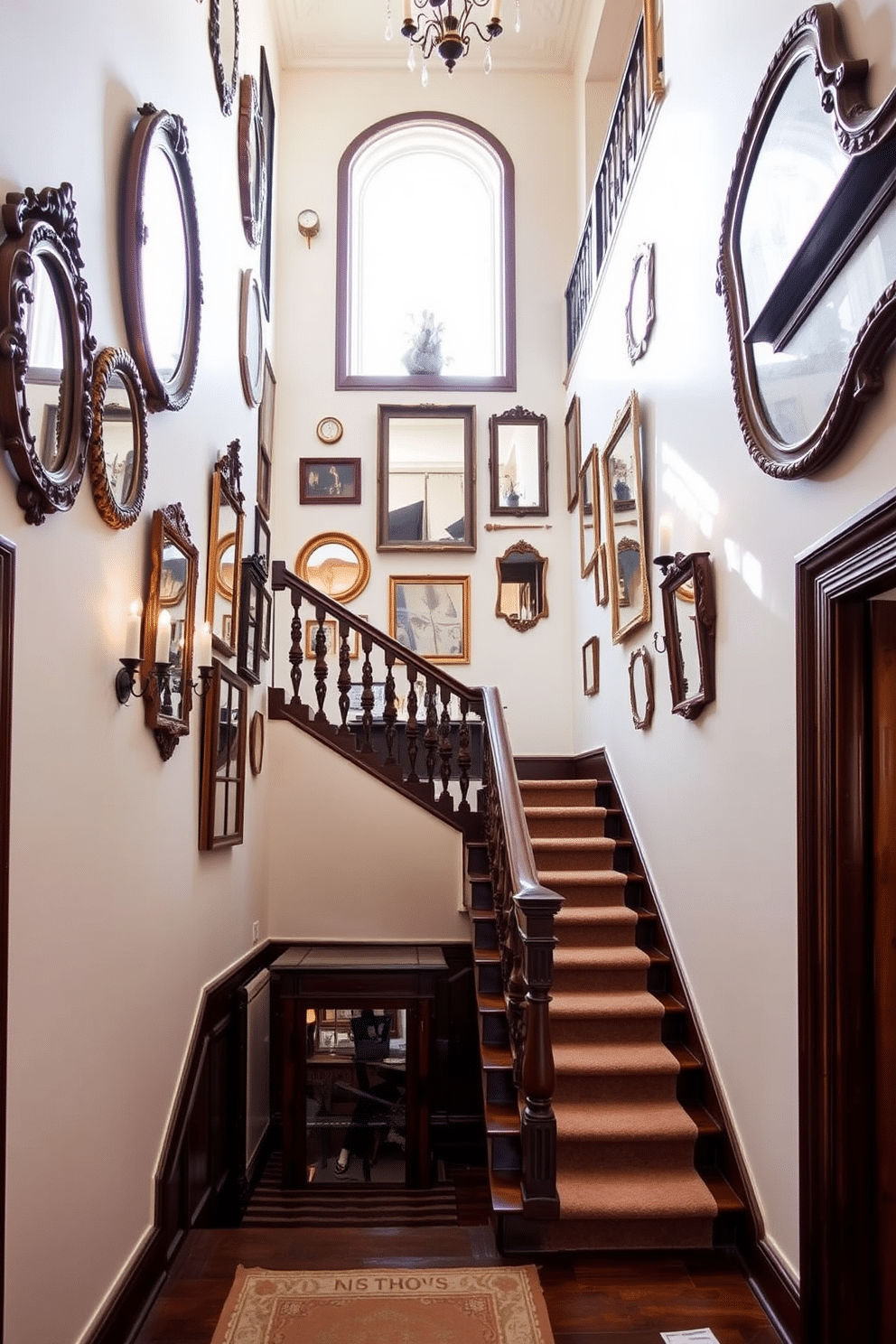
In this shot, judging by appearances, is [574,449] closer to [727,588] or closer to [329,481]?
[329,481]

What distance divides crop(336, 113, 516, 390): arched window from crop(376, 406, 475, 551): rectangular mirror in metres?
0.33

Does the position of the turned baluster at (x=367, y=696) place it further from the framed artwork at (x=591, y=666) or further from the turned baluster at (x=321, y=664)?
the framed artwork at (x=591, y=666)

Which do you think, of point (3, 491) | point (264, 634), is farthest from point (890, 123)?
point (264, 634)

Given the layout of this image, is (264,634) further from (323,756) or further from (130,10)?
(130,10)

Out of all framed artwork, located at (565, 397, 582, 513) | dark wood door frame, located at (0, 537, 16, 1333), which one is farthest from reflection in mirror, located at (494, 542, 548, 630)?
dark wood door frame, located at (0, 537, 16, 1333)

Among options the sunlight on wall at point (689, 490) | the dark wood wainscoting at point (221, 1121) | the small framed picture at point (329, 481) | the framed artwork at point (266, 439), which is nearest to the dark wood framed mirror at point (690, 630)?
the sunlight on wall at point (689, 490)

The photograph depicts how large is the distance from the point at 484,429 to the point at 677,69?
4210 mm

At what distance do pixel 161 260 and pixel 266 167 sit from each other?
182 inches

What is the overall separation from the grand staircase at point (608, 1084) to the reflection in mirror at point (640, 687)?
0.82 m

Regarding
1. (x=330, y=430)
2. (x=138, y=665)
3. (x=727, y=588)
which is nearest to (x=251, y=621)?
(x=138, y=665)

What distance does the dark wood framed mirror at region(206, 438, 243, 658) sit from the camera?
5199 mm

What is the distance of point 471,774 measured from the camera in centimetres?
791

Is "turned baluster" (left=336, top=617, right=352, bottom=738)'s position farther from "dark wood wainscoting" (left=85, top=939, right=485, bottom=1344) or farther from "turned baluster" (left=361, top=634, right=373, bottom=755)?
"dark wood wainscoting" (left=85, top=939, right=485, bottom=1344)

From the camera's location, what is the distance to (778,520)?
3.79 metres
